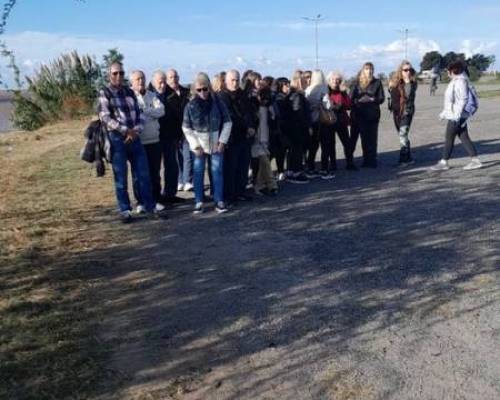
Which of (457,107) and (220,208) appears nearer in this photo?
(220,208)

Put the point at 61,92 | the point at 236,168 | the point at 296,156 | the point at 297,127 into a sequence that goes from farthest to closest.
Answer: the point at 61,92 < the point at 296,156 < the point at 297,127 < the point at 236,168

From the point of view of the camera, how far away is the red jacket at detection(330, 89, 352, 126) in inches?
417

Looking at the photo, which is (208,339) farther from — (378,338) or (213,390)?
(378,338)

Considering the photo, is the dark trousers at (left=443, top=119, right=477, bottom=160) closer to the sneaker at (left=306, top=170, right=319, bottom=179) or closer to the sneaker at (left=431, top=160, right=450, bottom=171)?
the sneaker at (left=431, top=160, right=450, bottom=171)

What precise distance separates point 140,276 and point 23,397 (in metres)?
2.22

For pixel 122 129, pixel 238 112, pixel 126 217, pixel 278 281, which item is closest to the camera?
pixel 278 281

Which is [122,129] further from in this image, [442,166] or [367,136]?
[442,166]

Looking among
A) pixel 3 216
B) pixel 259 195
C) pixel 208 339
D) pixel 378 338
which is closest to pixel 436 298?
pixel 378 338

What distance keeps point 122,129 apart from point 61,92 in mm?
20056

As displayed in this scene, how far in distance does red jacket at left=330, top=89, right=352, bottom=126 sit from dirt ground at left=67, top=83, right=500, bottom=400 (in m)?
2.26

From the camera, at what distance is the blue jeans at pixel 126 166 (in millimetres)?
7930

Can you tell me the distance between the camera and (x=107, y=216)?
8477mm

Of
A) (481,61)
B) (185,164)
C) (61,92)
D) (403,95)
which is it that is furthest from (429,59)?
(185,164)

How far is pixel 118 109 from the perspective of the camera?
774 centimetres
